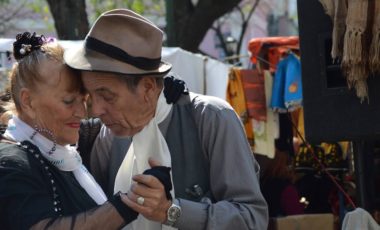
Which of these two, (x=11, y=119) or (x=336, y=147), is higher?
(x=11, y=119)

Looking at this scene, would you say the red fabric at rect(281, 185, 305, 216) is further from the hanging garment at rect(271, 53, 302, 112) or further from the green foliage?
the green foliage

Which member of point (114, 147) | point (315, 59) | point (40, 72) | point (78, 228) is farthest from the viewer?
point (315, 59)

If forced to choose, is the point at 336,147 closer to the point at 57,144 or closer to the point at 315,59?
the point at 315,59

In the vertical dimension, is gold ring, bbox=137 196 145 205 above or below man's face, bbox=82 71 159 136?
below

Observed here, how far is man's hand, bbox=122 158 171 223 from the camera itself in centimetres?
207

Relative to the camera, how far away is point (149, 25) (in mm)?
2318

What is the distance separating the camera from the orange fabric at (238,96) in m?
6.44

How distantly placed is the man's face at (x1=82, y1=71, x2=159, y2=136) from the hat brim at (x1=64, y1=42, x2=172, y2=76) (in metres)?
0.04

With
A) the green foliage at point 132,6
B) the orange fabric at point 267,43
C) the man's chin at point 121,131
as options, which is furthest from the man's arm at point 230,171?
the green foliage at point 132,6

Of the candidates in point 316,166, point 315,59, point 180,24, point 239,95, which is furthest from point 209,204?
point 180,24

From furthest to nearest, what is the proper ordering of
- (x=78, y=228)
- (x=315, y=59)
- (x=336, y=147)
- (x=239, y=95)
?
(x=336, y=147), (x=239, y=95), (x=315, y=59), (x=78, y=228)

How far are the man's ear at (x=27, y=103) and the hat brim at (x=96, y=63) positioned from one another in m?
→ 0.16

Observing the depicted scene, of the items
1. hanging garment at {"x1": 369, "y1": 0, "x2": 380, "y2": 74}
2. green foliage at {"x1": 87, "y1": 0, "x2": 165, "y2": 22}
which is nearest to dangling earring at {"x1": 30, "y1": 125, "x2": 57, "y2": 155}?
hanging garment at {"x1": 369, "y1": 0, "x2": 380, "y2": 74}

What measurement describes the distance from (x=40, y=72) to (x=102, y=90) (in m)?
0.21
